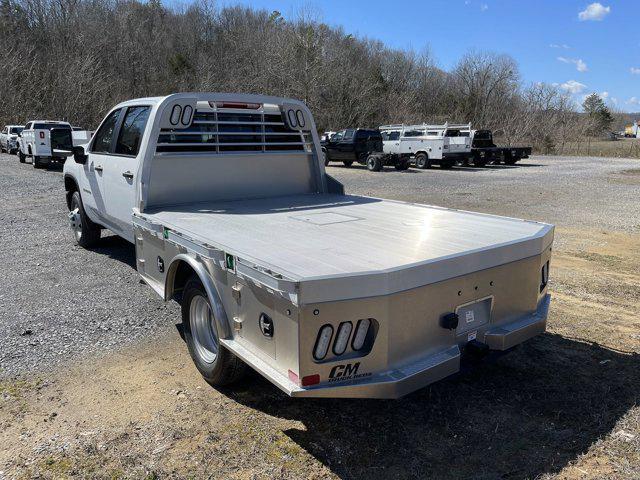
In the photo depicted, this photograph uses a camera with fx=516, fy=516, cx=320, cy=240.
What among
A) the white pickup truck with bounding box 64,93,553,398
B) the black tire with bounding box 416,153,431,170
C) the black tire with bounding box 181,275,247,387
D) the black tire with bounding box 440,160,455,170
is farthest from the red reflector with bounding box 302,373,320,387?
the black tire with bounding box 440,160,455,170

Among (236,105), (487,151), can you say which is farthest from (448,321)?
(487,151)

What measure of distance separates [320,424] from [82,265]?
469cm

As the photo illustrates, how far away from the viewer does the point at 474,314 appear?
319cm

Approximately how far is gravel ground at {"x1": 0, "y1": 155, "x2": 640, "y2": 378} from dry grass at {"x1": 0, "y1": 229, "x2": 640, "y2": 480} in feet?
1.76

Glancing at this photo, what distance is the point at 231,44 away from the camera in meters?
59.3

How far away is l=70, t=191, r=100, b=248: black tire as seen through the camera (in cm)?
712

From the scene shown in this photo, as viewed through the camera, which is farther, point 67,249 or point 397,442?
point 67,249

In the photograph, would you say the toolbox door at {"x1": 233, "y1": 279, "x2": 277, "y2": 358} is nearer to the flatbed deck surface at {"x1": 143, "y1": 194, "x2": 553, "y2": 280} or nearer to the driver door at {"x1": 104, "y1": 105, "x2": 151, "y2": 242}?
the flatbed deck surface at {"x1": 143, "y1": 194, "x2": 553, "y2": 280}

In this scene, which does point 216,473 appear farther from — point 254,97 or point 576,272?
point 576,272

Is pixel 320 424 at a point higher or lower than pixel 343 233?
lower

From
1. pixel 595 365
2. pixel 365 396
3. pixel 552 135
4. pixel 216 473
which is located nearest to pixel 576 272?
pixel 595 365

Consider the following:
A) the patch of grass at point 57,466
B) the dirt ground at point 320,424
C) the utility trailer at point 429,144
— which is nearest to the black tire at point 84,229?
the dirt ground at point 320,424

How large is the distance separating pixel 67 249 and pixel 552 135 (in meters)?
50.6

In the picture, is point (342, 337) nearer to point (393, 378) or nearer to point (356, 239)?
point (393, 378)
